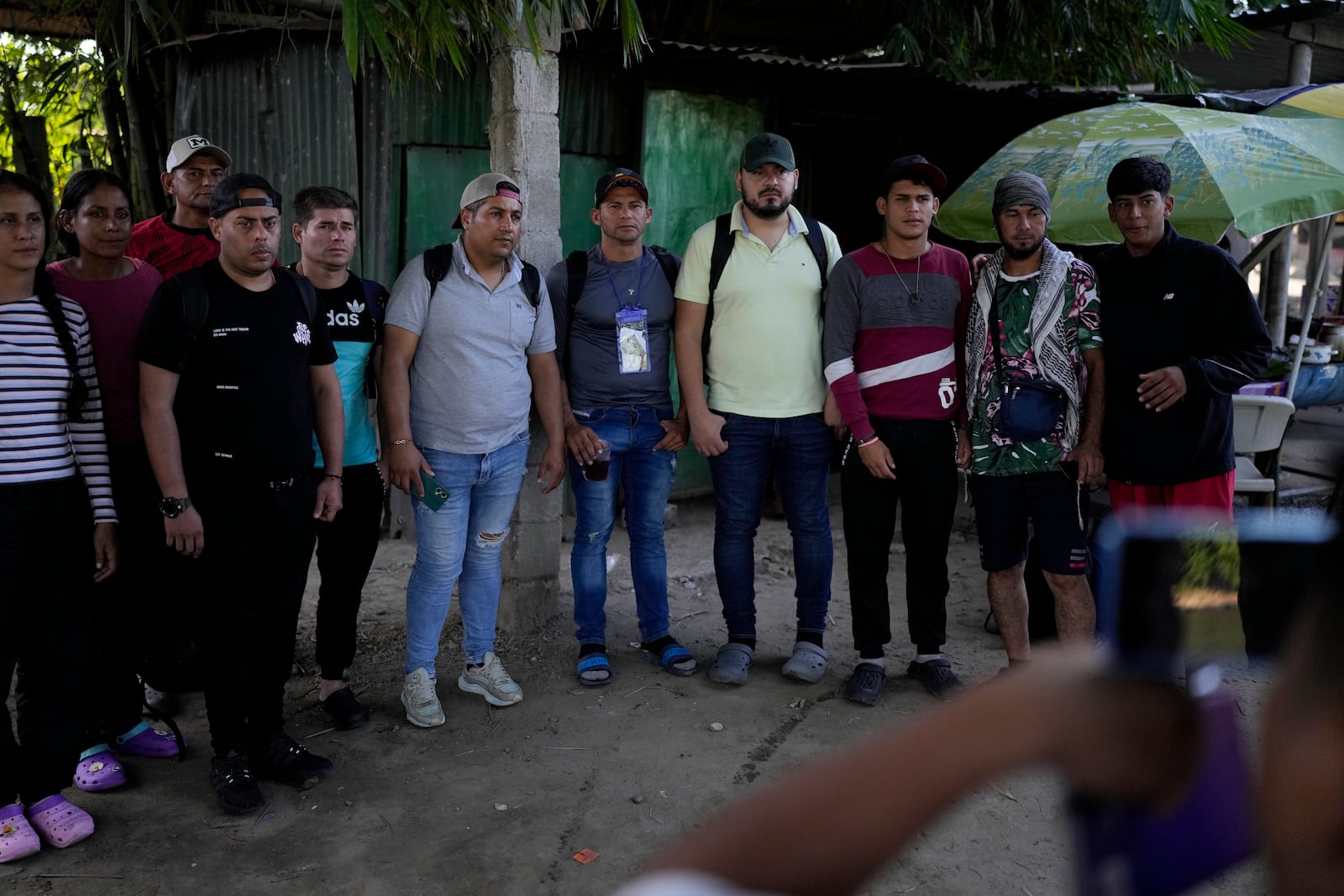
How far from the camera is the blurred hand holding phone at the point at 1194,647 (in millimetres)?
915

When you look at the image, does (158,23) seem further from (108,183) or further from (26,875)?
(26,875)

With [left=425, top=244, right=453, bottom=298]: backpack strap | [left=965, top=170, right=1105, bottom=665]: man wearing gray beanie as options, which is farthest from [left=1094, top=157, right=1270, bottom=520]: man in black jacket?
[left=425, top=244, right=453, bottom=298]: backpack strap

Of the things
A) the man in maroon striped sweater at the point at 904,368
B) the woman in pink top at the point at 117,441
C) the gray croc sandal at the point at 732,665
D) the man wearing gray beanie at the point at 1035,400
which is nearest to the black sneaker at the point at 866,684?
the man in maroon striped sweater at the point at 904,368

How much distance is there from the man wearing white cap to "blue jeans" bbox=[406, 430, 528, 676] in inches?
48.5

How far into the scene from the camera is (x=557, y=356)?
4586 millimetres

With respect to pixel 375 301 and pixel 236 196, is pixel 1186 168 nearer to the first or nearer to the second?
pixel 375 301

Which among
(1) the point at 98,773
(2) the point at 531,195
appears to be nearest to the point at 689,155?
(2) the point at 531,195

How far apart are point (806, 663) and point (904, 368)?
134 cm

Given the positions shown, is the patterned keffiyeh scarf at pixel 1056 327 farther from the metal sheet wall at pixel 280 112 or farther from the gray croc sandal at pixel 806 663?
the metal sheet wall at pixel 280 112

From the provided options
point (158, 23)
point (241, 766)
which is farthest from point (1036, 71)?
point (241, 766)

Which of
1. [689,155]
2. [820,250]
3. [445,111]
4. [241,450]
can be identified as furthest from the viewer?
[689,155]

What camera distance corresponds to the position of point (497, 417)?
4.20 meters

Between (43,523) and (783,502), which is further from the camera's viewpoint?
(783,502)

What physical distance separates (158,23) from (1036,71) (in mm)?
6667
